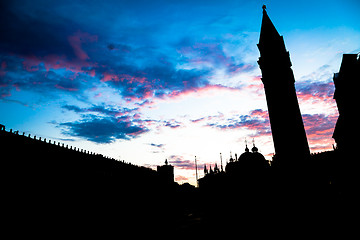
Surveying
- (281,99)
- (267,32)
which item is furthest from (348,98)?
(267,32)

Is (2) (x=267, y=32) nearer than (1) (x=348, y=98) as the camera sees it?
No

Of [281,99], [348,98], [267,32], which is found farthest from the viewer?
[267,32]

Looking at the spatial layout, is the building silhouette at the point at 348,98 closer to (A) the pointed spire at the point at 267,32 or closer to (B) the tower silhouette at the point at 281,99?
(B) the tower silhouette at the point at 281,99

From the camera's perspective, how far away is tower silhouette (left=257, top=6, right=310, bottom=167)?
3369 centimetres

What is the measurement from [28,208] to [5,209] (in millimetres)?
2242

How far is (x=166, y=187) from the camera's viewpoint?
68.6 m

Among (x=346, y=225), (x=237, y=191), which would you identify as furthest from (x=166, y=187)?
(x=346, y=225)

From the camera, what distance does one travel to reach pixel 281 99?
3594 cm

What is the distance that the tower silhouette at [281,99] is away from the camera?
33688mm

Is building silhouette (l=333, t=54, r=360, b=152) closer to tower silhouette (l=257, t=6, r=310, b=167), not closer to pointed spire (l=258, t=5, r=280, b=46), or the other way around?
tower silhouette (l=257, t=6, r=310, b=167)

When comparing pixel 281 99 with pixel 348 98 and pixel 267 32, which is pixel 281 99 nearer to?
pixel 348 98

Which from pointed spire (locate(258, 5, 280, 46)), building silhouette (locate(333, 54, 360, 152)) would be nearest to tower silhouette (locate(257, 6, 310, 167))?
pointed spire (locate(258, 5, 280, 46))

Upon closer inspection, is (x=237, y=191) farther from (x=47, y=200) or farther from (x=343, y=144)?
(x=47, y=200)

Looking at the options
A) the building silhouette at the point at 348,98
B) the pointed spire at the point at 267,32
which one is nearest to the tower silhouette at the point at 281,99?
the pointed spire at the point at 267,32
